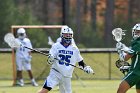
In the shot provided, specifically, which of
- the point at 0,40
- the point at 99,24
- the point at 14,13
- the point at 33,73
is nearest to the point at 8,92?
the point at 33,73

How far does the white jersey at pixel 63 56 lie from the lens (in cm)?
1479

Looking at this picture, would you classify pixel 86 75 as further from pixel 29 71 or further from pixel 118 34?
pixel 118 34

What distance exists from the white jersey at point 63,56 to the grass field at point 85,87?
507 cm

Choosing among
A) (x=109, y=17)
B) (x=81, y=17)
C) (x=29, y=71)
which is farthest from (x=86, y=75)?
(x=81, y=17)

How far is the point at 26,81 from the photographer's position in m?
23.7

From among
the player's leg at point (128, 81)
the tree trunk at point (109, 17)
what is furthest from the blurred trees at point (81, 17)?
the player's leg at point (128, 81)

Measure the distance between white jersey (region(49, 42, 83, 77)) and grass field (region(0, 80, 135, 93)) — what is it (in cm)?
507

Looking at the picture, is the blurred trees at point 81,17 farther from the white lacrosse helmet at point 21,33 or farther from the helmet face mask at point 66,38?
the helmet face mask at point 66,38

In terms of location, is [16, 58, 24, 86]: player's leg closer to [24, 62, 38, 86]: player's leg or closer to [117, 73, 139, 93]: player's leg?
[24, 62, 38, 86]: player's leg

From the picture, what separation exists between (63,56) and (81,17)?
97.9 feet

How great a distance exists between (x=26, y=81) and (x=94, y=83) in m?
2.14

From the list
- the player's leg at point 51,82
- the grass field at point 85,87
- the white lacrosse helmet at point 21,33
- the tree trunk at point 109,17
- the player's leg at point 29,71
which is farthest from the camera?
the tree trunk at point 109,17

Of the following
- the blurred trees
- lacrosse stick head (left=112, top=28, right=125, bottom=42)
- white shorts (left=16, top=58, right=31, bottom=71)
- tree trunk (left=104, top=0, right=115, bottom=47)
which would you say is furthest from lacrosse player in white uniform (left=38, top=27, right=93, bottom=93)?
tree trunk (left=104, top=0, right=115, bottom=47)

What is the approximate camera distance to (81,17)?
44594 mm
